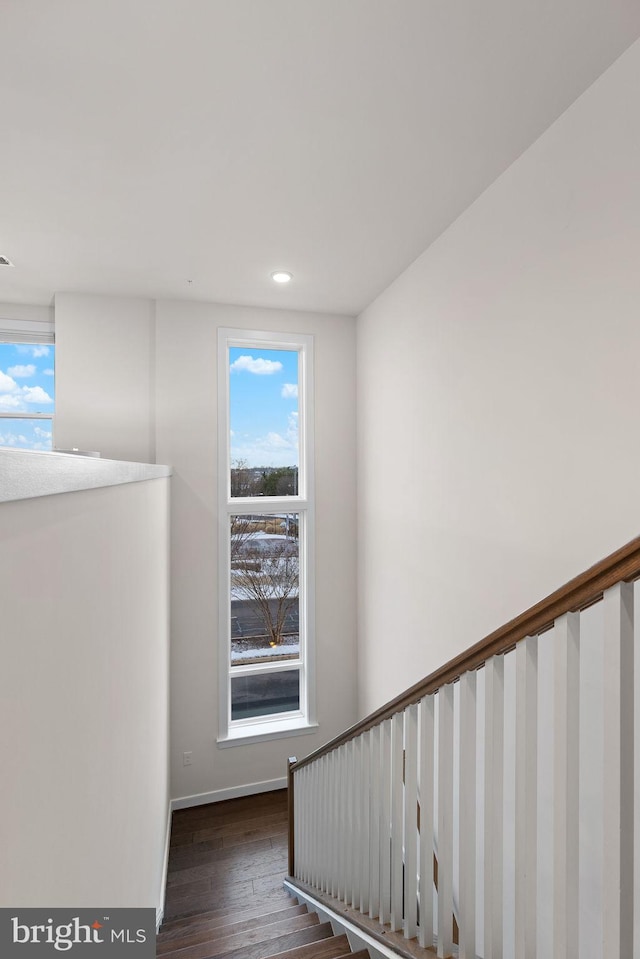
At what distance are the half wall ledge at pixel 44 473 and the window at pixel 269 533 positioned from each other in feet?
9.00

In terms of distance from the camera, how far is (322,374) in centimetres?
388

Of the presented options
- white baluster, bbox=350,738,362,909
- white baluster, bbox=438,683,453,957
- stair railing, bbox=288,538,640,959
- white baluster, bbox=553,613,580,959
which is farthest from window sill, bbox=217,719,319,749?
white baluster, bbox=553,613,580,959

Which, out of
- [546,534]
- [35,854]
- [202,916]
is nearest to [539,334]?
[546,534]

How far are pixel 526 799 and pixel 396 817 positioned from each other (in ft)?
2.31

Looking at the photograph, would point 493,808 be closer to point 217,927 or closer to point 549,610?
point 549,610

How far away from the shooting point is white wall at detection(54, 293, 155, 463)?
11.2 feet

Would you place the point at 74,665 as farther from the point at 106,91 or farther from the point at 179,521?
the point at 179,521

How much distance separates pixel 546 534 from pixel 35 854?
1746 millimetres

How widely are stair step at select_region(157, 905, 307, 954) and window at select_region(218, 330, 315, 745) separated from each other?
4.20ft

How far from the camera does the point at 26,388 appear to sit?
144 inches

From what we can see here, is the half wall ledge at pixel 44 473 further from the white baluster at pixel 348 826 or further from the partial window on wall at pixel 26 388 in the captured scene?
the partial window on wall at pixel 26 388

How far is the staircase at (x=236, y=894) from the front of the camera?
205 cm

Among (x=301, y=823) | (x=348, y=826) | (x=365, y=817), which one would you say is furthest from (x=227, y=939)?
(x=365, y=817)

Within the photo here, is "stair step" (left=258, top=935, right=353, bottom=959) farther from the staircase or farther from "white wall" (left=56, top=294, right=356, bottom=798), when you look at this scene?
"white wall" (left=56, top=294, right=356, bottom=798)
